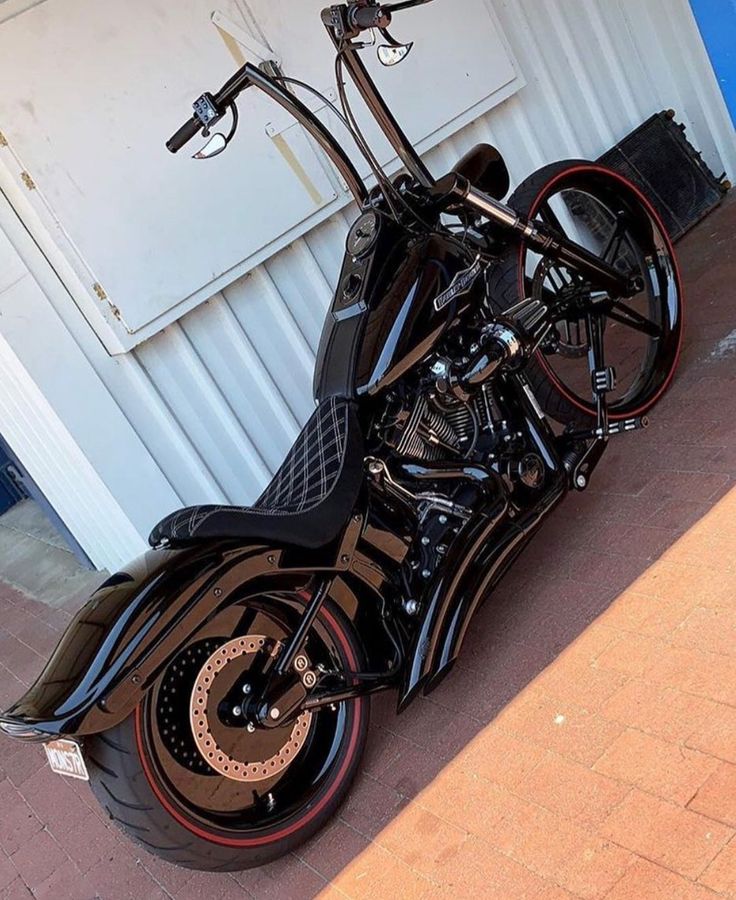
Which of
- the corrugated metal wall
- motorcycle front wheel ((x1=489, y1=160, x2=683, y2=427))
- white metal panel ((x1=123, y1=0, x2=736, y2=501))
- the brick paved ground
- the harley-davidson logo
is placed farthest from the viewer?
white metal panel ((x1=123, y1=0, x2=736, y2=501))

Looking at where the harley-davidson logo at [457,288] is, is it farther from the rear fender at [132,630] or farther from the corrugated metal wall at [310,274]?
the corrugated metal wall at [310,274]

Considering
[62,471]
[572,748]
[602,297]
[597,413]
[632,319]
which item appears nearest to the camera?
[572,748]

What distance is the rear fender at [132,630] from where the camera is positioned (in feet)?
8.08

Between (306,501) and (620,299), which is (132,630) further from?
(620,299)

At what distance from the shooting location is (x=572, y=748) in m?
2.78

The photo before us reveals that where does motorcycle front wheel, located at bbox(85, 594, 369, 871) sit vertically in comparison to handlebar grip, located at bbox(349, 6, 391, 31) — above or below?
below

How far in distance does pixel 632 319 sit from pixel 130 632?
7.96 feet

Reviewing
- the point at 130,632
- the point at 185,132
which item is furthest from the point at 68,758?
the point at 185,132

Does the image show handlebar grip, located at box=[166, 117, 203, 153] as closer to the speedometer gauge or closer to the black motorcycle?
the black motorcycle

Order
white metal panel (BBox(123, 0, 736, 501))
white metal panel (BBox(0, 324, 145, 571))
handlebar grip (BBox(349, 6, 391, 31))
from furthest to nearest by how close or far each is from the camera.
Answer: white metal panel (BBox(123, 0, 736, 501)) → white metal panel (BBox(0, 324, 145, 571)) → handlebar grip (BBox(349, 6, 391, 31))

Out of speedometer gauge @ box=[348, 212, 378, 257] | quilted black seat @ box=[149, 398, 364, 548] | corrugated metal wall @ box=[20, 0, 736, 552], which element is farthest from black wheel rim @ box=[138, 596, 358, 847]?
corrugated metal wall @ box=[20, 0, 736, 552]

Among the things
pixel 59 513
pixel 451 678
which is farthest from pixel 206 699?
pixel 59 513

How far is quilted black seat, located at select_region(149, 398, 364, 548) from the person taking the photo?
277cm

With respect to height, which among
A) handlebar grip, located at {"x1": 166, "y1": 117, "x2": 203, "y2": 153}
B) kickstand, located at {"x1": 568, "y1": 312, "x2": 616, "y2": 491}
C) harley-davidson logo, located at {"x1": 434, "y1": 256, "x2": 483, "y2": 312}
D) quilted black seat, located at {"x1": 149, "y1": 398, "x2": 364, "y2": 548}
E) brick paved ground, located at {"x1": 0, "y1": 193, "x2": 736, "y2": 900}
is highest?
handlebar grip, located at {"x1": 166, "y1": 117, "x2": 203, "y2": 153}
